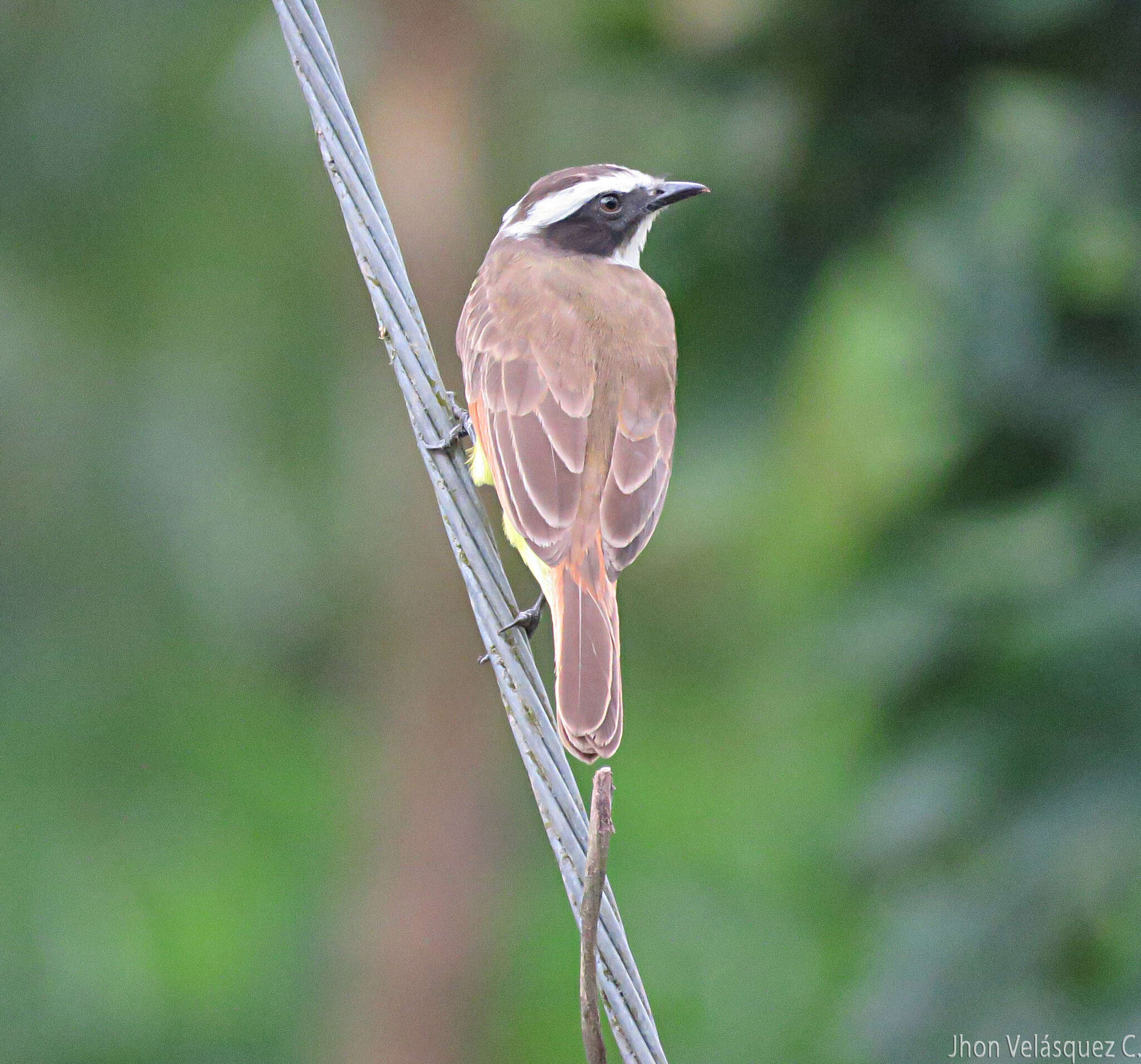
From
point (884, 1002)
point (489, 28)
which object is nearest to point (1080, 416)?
point (884, 1002)

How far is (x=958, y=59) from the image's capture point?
429 centimetres

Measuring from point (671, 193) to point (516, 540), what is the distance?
1.16m

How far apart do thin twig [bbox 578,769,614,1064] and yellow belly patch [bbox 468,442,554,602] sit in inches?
59.1

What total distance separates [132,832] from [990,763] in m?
8.53

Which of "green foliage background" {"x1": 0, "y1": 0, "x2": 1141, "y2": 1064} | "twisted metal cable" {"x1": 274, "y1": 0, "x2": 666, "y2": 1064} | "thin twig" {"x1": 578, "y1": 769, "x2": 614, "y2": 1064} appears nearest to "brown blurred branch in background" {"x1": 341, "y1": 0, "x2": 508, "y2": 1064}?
"green foliage background" {"x1": 0, "y1": 0, "x2": 1141, "y2": 1064}

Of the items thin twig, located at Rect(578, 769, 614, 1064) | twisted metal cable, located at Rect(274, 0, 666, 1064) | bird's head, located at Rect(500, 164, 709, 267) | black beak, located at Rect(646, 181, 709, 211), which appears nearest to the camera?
thin twig, located at Rect(578, 769, 614, 1064)

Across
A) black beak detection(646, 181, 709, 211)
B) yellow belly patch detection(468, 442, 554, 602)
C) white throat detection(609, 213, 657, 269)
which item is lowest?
yellow belly patch detection(468, 442, 554, 602)

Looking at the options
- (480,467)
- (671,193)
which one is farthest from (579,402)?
(671,193)

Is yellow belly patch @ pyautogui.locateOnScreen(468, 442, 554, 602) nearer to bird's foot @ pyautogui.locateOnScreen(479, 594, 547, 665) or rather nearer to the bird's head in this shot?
bird's foot @ pyautogui.locateOnScreen(479, 594, 547, 665)

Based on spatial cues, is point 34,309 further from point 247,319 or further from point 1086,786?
point 1086,786

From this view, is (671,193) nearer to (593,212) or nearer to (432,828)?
(593,212)

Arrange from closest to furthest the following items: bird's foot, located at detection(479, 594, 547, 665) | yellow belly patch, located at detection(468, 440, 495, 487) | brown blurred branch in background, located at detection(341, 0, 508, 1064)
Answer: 1. bird's foot, located at detection(479, 594, 547, 665)
2. yellow belly patch, located at detection(468, 440, 495, 487)
3. brown blurred branch in background, located at detection(341, 0, 508, 1064)

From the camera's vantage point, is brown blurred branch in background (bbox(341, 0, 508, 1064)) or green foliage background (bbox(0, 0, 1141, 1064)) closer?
green foliage background (bbox(0, 0, 1141, 1064))

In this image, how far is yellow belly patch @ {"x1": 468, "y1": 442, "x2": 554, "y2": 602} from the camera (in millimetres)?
3941
